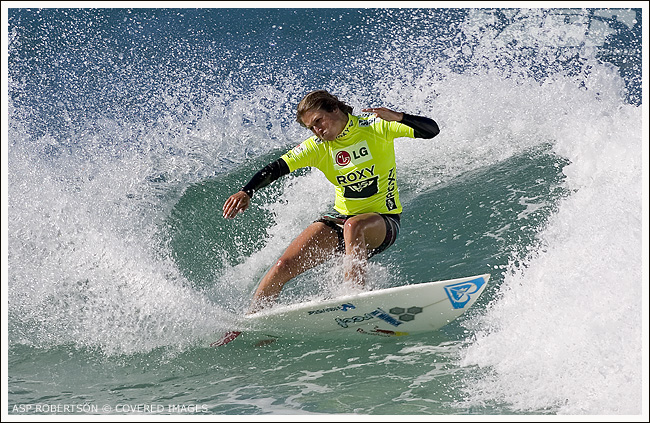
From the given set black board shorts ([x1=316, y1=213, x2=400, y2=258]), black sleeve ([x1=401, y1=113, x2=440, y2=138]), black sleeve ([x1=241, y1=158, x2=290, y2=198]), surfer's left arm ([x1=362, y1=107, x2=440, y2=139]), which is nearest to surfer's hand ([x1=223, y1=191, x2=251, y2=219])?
black sleeve ([x1=241, y1=158, x2=290, y2=198])

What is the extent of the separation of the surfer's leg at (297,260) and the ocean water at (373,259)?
15 cm

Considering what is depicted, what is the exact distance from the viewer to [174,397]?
413 cm

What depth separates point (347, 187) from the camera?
4664 mm

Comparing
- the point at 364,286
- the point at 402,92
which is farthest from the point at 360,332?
the point at 402,92

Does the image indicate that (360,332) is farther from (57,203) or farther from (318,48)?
(318,48)

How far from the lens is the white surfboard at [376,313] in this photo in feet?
14.6

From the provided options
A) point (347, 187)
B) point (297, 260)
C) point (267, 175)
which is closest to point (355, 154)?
point (347, 187)

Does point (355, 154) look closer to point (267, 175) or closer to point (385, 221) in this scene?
point (385, 221)

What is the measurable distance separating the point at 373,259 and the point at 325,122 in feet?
6.39

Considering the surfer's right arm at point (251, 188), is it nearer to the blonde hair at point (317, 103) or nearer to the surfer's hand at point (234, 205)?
the surfer's hand at point (234, 205)

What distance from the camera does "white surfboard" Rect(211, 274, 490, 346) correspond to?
4461 millimetres

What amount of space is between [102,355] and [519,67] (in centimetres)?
819

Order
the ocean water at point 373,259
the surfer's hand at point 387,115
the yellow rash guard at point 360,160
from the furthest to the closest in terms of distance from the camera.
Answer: the yellow rash guard at point 360,160 < the surfer's hand at point 387,115 < the ocean water at point 373,259

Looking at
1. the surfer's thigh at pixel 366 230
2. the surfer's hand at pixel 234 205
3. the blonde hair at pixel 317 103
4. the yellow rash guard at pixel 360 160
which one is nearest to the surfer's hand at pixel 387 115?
the yellow rash guard at pixel 360 160
